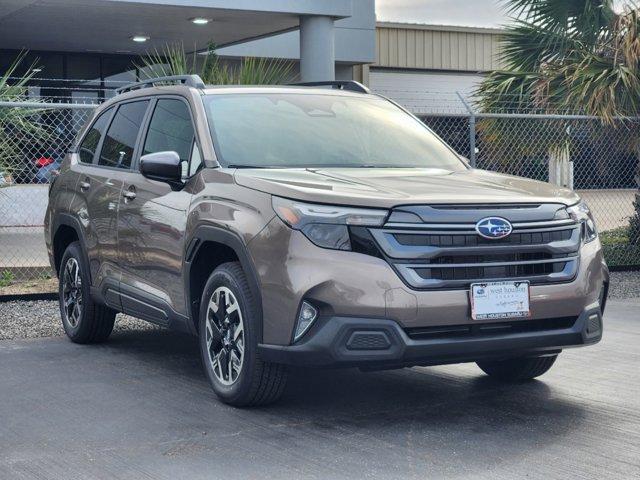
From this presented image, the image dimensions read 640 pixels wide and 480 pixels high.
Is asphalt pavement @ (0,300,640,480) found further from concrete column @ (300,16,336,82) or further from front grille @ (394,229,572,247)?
concrete column @ (300,16,336,82)

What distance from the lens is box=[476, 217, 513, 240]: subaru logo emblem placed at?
5430 mm

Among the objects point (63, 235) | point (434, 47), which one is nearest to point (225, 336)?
point (63, 235)

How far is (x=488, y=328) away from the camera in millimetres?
5473

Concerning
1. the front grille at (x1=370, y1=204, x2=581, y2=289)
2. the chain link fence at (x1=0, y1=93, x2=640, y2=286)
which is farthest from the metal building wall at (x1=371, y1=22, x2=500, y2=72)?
the front grille at (x1=370, y1=204, x2=581, y2=289)

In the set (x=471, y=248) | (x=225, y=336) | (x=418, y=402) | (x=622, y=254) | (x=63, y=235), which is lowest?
(x=622, y=254)

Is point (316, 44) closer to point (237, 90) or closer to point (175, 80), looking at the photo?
point (175, 80)

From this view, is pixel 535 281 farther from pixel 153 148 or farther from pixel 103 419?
pixel 153 148

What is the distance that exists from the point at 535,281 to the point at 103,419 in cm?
235

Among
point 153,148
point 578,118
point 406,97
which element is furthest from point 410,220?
point 406,97

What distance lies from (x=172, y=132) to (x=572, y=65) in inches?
317

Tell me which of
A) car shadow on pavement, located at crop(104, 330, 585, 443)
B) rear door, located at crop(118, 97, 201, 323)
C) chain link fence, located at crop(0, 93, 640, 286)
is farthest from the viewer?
chain link fence, located at crop(0, 93, 640, 286)

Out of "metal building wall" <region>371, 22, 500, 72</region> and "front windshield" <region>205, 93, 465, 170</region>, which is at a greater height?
"metal building wall" <region>371, 22, 500, 72</region>

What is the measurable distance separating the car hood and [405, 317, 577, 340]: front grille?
61cm

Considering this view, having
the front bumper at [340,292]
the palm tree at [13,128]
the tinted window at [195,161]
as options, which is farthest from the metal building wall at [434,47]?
the front bumper at [340,292]
